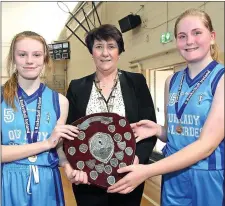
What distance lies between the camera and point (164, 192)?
1204mm

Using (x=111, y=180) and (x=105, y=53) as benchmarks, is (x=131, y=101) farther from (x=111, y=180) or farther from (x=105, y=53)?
(x=111, y=180)

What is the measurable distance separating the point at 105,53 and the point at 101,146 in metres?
0.41

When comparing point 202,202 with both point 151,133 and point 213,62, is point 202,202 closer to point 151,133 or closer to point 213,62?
point 151,133

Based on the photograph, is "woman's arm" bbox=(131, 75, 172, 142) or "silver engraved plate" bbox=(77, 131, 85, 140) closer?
"silver engraved plate" bbox=(77, 131, 85, 140)

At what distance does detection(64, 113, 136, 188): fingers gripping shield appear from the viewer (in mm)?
1173

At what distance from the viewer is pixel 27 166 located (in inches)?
45.6

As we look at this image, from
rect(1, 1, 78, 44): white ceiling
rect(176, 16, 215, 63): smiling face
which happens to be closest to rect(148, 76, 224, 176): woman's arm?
rect(176, 16, 215, 63): smiling face

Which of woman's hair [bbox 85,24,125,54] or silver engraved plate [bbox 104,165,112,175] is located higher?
woman's hair [bbox 85,24,125,54]

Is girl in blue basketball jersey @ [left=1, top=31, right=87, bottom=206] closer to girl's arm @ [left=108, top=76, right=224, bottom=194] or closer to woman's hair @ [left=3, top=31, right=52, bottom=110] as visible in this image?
woman's hair @ [left=3, top=31, right=52, bottom=110]

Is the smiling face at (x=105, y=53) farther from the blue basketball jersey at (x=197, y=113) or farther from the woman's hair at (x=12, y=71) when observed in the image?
the blue basketball jersey at (x=197, y=113)

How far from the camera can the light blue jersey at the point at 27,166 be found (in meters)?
1.15

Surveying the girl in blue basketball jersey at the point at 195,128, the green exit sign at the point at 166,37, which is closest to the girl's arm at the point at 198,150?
the girl in blue basketball jersey at the point at 195,128

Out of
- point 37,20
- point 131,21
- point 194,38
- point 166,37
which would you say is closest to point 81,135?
point 194,38

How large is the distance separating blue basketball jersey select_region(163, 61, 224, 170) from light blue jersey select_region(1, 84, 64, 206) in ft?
1.59
